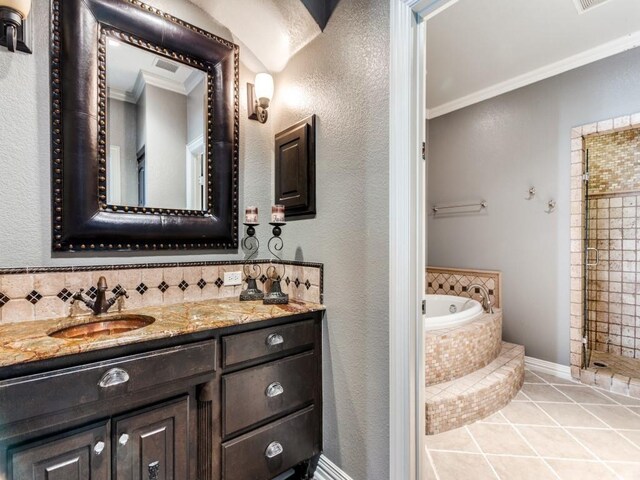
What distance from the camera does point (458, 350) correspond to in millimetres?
2289

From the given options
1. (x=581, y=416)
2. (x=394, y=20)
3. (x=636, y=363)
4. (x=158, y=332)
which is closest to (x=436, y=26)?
(x=394, y=20)

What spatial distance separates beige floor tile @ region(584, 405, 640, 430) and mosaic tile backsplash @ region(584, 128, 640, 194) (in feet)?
7.03

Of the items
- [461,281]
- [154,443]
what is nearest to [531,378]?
[461,281]

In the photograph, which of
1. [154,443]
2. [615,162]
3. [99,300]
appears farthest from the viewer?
[615,162]

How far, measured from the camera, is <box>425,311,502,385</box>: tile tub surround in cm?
218

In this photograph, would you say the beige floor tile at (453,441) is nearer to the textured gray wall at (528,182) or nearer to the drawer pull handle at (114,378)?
the textured gray wall at (528,182)

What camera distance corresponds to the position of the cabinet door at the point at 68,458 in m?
0.90

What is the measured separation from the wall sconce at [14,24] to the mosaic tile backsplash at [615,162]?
13.7 ft

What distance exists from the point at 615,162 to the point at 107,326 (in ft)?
14.8

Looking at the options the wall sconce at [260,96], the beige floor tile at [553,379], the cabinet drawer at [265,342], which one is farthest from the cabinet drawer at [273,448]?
the beige floor tile at [553,379]

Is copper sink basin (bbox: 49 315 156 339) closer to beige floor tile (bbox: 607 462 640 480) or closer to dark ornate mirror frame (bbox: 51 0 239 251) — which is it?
dark ornate mirror frame (bbox: 51 0 239 251)

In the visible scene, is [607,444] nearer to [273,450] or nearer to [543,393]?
[543,393]

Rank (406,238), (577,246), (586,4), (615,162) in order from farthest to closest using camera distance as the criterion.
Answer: (615,162)
(577,246)
(586,4)
(406,238)

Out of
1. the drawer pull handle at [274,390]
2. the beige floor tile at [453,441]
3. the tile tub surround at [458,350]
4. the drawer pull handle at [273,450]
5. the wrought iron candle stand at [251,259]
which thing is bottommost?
the beige floor tile at [453,441]
